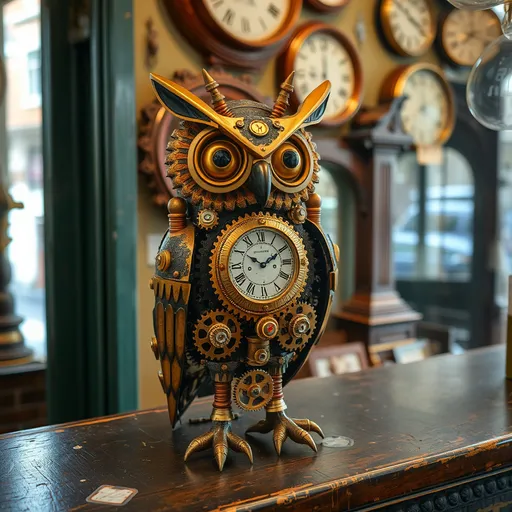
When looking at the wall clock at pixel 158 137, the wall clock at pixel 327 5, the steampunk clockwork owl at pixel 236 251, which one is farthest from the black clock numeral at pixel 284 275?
the wall clock at pixel 327 5

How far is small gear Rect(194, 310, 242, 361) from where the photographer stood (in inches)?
47.4

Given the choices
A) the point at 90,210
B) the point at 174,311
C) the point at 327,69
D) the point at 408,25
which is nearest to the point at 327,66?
the point at 327,69

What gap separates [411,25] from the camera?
341 cm

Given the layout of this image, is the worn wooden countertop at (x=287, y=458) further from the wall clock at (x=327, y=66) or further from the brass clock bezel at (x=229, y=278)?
the wall clock at (x=327, y=66)

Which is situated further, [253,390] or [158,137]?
[158,137]

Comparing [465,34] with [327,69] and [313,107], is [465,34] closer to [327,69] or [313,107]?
[327,69]

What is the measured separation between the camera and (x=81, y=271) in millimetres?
2648

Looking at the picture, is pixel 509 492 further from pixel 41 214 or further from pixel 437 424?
pixel 41 214

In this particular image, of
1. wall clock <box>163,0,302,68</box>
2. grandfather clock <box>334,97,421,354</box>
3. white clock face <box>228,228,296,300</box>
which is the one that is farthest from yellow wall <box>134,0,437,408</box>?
white clock face <box>228,228,296,300</box>

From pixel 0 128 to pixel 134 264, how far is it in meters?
0.72

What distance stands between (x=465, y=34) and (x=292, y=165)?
2899 millimetres

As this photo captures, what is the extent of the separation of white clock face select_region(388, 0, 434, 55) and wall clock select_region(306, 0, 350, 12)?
0.33 m

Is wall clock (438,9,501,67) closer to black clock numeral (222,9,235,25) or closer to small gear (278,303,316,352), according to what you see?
black clock numeral (222,9,235,25)

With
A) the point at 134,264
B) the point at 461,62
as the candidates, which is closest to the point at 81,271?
the point at 134,264
